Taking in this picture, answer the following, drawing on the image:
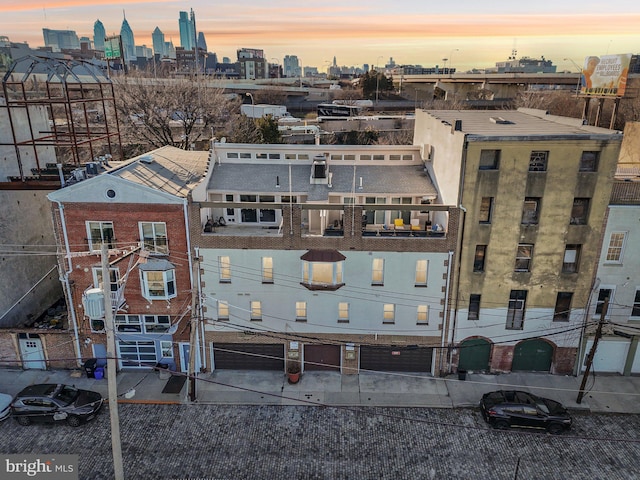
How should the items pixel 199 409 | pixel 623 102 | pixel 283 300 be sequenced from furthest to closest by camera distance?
pixel 623 102
pixel 283 300
pixel 199 409

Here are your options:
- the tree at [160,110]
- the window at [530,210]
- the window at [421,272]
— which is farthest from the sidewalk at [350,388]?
the tree at [160,110]

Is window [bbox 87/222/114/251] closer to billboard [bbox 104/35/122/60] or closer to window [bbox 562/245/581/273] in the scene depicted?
window [bbox 562/245/581/273]

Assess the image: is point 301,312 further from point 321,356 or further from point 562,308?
point 562,308

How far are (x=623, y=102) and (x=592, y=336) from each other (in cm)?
6582

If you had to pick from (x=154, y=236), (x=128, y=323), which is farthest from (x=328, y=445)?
(x=154, y=236)

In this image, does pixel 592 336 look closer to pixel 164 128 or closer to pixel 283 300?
pixel 283 300

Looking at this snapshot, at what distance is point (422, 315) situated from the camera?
29172 mm

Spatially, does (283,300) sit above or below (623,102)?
below

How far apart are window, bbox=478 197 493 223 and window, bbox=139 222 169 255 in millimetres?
19413

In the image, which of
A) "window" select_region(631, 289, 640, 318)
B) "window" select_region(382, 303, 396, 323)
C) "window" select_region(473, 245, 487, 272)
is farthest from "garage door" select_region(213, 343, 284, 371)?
"window" select_region(631, 289, 640, 318)

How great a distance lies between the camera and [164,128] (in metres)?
55.7

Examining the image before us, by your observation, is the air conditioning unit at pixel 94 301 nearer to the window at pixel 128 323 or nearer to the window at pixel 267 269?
the window at pixel 128 323

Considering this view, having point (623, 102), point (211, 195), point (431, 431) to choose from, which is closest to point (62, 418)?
point (211, 195)

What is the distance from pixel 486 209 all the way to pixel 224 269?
16.8 m
